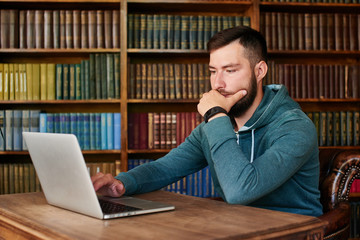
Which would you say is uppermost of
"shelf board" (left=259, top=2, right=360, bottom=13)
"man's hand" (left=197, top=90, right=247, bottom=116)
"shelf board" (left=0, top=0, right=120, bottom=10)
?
"shelf board" (left=259, top=2, right=360, bottom=13)

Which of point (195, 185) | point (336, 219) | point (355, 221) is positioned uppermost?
point (336, 219)

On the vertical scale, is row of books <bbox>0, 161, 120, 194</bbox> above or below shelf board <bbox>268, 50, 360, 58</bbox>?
below

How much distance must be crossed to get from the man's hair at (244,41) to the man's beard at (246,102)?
8 centimetres

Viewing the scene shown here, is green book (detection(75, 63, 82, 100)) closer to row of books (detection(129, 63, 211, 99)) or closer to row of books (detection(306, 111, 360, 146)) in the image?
row of books (detection(129, 63, 211, 99))

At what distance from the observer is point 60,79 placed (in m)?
2.77

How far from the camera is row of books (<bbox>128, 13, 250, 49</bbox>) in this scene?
110 inches

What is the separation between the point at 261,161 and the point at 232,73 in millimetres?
484

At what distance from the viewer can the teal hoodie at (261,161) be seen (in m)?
1.12

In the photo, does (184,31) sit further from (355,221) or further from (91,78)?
(355,221)

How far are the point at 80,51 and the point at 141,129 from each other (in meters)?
0.65

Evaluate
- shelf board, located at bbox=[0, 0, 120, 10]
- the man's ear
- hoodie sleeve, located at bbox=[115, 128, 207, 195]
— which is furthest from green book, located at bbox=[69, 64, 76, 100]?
the man's ear

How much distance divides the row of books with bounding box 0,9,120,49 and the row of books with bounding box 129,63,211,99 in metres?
0.26

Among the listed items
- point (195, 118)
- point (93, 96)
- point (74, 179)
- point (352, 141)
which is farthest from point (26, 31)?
point (352, 141)

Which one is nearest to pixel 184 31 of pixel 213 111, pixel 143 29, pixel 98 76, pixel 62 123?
pixel 143 29
